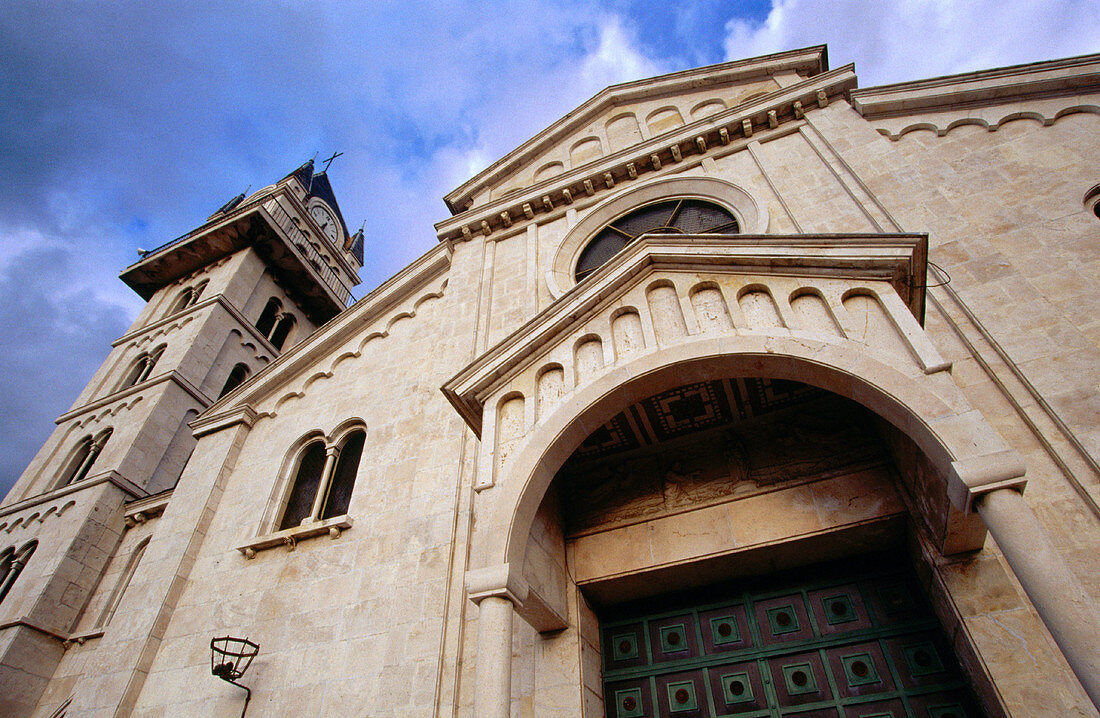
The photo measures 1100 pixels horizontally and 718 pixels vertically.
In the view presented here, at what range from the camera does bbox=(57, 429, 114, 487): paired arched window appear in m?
17.4

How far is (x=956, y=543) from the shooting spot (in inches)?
212

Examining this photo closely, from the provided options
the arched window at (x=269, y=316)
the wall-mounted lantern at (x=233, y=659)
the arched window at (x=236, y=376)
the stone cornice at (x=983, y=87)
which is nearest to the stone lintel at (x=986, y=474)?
the wall-mounted lantern at (x=233, y=659)

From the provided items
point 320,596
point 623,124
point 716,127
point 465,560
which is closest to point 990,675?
point 465,560

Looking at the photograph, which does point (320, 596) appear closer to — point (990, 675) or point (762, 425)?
point (762, 425)

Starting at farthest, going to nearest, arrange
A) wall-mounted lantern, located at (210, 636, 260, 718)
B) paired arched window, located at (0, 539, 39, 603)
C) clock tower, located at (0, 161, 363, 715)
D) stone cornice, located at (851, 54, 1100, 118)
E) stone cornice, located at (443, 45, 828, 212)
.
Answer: paired arched window, located at (0, 539, 39, 603)
clock tower, located at (0, 161, 363, 715)
stone cornice, located at (443, 45, 828, 212)
stone cornice, located at (851, 54, 1100, 118)
wall-mounted lantern, located at (210, 636, 260, 718)

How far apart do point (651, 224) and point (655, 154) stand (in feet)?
4.84

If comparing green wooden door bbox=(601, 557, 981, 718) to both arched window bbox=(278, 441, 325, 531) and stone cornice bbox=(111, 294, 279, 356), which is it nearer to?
arched window bbox=(278, 441, 325, 531)

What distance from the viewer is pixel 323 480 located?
32.6 feet

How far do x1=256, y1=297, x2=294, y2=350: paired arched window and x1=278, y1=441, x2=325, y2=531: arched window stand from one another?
1534 centimetres

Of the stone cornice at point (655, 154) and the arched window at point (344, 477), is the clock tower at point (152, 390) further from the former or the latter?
the stone cornice at point (655, 154)

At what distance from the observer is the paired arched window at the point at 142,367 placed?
20484mm

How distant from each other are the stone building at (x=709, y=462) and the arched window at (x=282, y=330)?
1355 cm

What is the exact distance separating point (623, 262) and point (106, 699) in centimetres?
931

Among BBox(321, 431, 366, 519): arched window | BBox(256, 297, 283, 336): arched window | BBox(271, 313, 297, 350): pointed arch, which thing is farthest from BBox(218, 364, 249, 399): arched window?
BBox(321, 431, 366, 519): arched window
